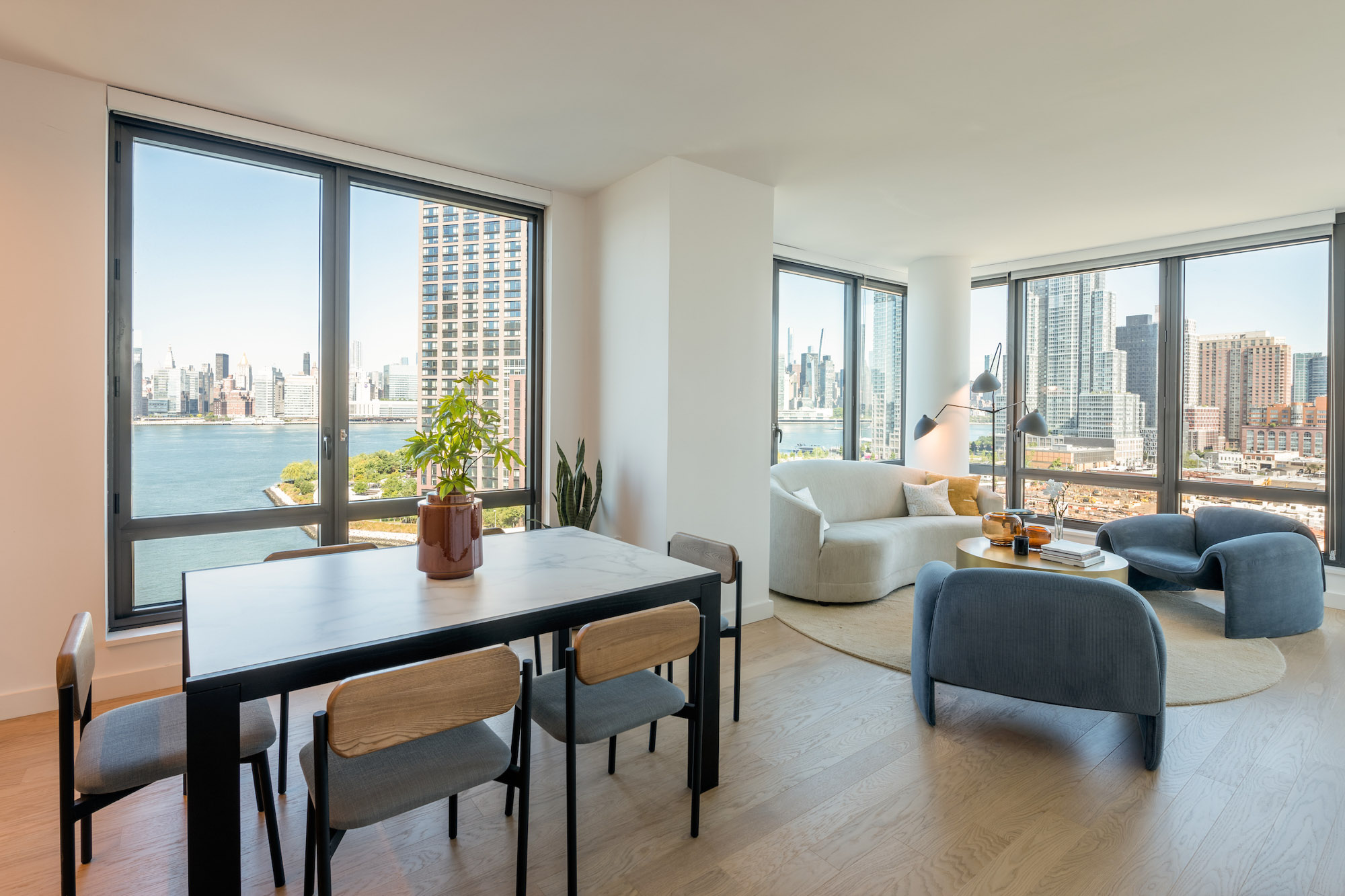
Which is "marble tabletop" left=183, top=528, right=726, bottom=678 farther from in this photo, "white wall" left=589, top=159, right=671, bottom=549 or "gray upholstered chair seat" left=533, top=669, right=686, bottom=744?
"white wall" left=589, top=159, right=671, bottom=549

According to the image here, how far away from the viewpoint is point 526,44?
2578mm

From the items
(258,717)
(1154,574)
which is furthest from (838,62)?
(1154,574)

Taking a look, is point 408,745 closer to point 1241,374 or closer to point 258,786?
point 258,786

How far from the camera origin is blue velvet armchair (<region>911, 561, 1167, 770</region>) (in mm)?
2350

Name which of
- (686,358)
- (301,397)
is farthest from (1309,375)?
(301,397)

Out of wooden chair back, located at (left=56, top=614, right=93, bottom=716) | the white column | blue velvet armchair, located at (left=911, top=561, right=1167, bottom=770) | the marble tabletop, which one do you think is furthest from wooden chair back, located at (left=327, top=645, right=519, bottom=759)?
the white column

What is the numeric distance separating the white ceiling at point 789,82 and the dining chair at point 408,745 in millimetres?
2271

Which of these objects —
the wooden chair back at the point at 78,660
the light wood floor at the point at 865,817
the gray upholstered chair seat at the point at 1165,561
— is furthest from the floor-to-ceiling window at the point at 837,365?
the wooden chair back at the point at 78,660

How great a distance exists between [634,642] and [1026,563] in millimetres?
2680

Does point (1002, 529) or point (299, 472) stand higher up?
point (299, 472)

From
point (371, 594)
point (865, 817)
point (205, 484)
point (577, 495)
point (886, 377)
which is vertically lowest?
point (865, 817)

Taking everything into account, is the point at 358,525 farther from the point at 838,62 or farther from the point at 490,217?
the point at 838,62

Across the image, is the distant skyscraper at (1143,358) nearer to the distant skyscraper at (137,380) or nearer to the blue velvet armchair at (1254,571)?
the blue velvet armchair at (1254,571)

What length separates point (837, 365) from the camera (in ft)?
19.7
